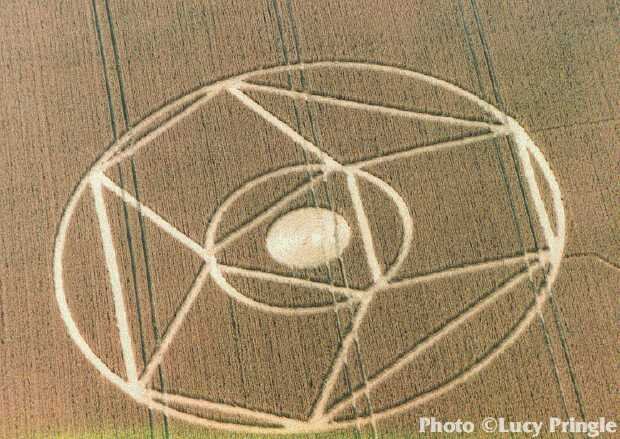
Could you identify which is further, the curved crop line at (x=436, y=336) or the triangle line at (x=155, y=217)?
the triangle line at (x=155, y=217)

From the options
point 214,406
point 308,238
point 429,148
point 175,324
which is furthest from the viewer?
point 429,148

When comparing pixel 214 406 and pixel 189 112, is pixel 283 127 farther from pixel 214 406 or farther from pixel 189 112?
pixel 214 406

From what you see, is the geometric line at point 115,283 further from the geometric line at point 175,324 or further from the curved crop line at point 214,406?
the curved crop line at point 214,406

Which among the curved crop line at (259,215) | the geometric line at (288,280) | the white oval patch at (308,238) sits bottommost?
the geometric line at (288,280)

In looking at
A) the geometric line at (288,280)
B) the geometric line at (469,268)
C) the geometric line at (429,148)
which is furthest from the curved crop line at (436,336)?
the geometric line at (429,148)

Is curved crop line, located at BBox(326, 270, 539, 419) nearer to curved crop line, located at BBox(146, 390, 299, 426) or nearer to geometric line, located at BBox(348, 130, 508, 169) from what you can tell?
curved crop line, located at BBox(146, 390, 299, 426)

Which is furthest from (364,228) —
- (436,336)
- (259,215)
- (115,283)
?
(115,283)
